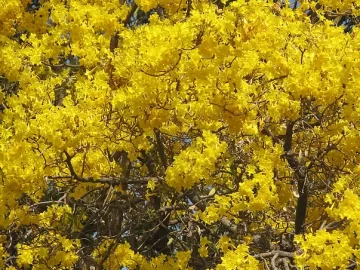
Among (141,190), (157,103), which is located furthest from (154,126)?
(141,190)

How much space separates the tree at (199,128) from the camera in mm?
4359

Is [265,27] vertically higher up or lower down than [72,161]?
higher up

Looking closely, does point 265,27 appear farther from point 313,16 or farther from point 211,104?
point 313,16

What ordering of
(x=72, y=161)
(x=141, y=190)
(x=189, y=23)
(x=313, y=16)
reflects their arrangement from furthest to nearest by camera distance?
(x=313, y=16) < (x=141, y=190) < (x=72, y=161) < (x=189, y=23)

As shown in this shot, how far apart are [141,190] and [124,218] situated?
693mm

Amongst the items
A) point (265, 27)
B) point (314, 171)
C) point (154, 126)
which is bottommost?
point (314, 171)

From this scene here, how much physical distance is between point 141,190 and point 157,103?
A: 2009 mm

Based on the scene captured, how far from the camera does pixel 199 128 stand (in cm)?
484

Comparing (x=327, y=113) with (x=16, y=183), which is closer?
(x=16, y=183)

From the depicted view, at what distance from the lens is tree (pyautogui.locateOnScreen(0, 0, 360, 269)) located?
4.36 metres

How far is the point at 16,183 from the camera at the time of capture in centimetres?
455

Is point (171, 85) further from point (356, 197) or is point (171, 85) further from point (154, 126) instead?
point (356, 197)

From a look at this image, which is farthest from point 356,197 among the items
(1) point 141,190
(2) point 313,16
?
(2) point 313,16

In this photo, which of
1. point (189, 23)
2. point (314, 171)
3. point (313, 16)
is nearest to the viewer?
point (189, 23)
